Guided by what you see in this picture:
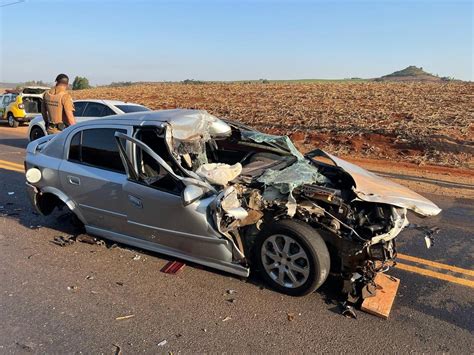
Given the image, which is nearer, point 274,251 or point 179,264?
point 274,251

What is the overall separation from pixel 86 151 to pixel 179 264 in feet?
5.76

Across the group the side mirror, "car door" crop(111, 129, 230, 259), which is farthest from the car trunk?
the side mirror

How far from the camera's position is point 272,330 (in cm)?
346

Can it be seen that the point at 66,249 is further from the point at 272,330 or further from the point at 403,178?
the point at 403,178

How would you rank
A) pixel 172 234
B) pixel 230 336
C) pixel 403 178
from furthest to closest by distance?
1. pixel 403 178
2. pixel 172 234
3. pixel 230 336

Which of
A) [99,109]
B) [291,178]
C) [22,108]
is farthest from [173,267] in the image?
[22,108]

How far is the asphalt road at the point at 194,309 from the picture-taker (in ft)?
10.9

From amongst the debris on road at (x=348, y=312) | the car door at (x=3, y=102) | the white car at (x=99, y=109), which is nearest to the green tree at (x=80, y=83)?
the car door at (x=3, y=102)

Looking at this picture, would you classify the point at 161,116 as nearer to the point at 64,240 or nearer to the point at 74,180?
the point at 74,180

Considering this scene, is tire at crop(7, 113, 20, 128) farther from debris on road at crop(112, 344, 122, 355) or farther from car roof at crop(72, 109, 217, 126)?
debris on road at crop(112, 344, 122, 355)

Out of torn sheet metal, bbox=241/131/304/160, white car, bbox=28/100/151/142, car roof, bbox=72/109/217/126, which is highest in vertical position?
car roof, bbox=72/109/217/126

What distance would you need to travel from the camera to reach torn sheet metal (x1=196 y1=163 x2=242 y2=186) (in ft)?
14.1

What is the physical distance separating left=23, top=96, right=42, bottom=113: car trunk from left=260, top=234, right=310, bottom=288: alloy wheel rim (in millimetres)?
16971

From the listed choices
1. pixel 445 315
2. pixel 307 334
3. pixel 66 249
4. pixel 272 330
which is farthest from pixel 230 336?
pixel 66 249
